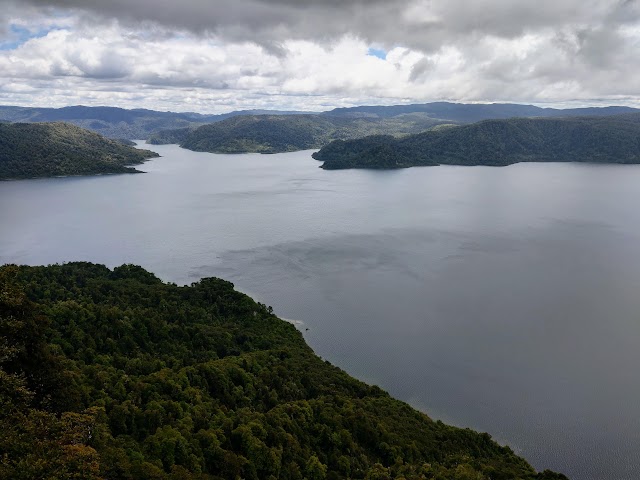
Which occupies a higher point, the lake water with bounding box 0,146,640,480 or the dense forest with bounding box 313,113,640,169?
the dense forest with bounding box 313,113,640,169

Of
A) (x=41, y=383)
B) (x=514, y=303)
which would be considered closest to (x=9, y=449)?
(x=41, y=383)

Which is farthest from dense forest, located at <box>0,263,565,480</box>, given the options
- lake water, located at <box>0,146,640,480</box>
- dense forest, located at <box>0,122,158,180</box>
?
dense forest, located at <box>0,122,158,180</box>

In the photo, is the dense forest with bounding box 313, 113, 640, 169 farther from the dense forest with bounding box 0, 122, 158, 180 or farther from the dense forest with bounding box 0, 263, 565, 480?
the dense forest with bounding box 0, 263, 565, 480

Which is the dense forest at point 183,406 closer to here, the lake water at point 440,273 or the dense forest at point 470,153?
the lake water at point 440,273

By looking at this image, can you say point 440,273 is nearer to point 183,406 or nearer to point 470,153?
point 183,406

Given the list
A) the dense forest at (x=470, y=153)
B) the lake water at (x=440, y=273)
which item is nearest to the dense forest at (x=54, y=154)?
the lake water at (x=440, y=273)

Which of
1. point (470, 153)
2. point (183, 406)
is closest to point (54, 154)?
point (470, 153)
